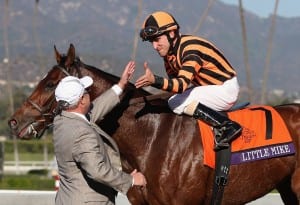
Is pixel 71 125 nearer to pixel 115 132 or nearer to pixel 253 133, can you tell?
pixel 115 132

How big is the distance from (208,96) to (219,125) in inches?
12.4

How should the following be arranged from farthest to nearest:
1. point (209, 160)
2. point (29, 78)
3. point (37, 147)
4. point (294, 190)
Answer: point (29, 78), point (37, 147), point (294, 190), point (209, 160)

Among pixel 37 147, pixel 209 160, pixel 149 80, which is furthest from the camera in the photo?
pixel 37 147

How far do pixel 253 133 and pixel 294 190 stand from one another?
29.0 inches

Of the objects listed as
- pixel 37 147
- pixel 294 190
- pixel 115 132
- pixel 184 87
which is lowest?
pixel 37 147

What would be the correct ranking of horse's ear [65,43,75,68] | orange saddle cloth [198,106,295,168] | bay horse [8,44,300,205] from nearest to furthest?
1. bay horse [8,44,300,205]
2. orange saddle cloth [198,106,295,168]
3. horse's ear [65,43,75,68]

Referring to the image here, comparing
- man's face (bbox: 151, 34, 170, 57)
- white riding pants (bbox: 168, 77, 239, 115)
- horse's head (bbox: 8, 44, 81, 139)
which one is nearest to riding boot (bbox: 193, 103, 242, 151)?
white riding pants (bbox: 168, 77, 239, 115)

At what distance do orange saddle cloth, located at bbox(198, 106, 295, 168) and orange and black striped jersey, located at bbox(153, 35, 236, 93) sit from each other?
40cm

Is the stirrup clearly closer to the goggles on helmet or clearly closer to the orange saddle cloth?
the orange saddle cloth

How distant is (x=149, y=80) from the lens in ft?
23.1

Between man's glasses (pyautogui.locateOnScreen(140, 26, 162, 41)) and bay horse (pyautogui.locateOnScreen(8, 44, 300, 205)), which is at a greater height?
man's glasses (pyautogui.locateOnScreen(140, 26, 162, 41))

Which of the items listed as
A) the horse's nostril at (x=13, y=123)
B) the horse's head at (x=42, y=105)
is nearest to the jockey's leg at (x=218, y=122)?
the horse's head at (x=42, y=105)

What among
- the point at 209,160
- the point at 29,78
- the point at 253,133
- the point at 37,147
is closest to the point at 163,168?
the point at 209,160

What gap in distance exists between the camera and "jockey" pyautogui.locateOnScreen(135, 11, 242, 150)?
7.48 meters
